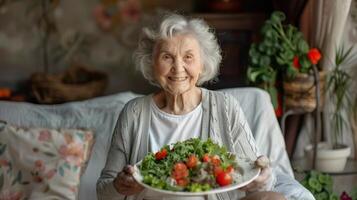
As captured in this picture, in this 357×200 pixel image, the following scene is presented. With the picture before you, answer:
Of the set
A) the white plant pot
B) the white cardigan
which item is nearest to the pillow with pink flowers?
the white cardigan

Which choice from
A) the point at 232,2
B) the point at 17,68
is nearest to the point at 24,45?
the point at 17,68

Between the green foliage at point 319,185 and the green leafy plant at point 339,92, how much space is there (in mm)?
359

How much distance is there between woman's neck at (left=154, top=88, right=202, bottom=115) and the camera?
257cm

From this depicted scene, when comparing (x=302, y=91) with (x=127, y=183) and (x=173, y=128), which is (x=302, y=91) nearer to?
(x=173, y=128)

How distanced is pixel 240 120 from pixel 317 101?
113cm

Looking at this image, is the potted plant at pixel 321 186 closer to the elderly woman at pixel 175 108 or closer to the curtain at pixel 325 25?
the curtain at pixel 325 25

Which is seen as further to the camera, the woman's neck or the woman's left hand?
the woman's neck

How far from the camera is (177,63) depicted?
2.43 metres

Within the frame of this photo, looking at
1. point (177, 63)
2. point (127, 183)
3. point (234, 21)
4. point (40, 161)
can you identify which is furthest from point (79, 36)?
point (127, 183)

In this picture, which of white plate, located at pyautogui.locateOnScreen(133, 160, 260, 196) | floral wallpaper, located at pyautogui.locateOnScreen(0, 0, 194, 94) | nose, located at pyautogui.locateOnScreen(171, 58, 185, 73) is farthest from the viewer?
floral wallpaper, located at pyautogui.locateOnScreen(0, 0, 194, 94)

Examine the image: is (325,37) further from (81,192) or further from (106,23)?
(106,23)

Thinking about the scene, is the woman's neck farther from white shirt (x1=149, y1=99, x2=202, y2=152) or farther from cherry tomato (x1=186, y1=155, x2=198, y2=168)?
cherry tomato (x1=186, y1=155, x2=198, y2=168)

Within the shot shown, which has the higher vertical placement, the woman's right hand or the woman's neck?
the woman's neck

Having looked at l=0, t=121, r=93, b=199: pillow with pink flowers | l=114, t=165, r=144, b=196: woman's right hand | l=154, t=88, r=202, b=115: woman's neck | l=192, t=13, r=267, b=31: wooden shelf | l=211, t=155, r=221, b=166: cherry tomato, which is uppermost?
l=192, t=13, r=267, b=31: wooden shelf
